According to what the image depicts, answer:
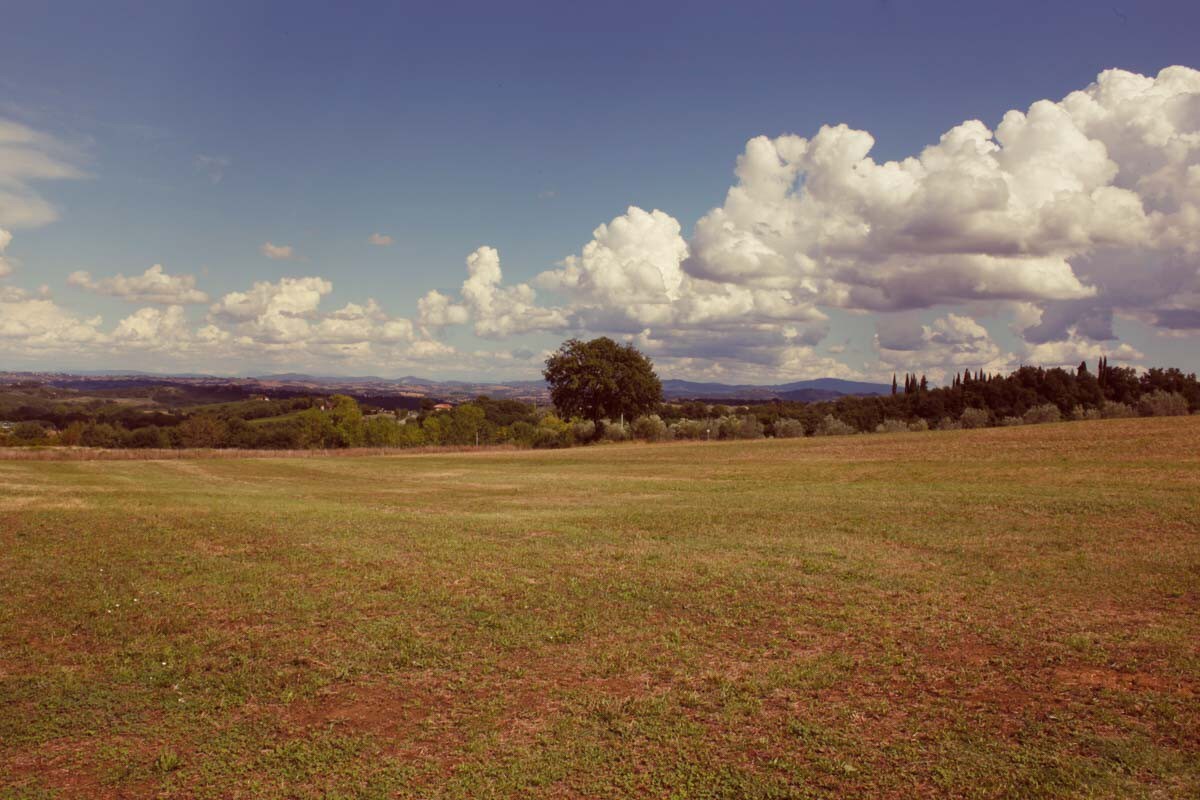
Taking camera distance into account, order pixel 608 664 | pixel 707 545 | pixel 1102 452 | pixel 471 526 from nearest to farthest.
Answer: pixel 608 664
pixel 707 545
pixel 471 526
pixel 1102 452

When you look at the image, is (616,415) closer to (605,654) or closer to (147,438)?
(605,654)

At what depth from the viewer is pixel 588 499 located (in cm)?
2684

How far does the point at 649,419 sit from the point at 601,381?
22.3 feet

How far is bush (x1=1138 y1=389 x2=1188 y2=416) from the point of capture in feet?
176

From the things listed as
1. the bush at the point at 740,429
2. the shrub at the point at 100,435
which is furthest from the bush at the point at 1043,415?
the shrub at the point at 100,435

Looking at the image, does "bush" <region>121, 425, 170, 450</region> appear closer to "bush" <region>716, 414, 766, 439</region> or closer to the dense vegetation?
the dense vegetation

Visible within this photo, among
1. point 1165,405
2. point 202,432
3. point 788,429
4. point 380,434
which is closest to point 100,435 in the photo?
point 202,432

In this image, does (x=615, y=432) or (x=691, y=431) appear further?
(x=691, y=431)

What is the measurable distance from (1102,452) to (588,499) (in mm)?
25323

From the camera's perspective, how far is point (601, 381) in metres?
74.8

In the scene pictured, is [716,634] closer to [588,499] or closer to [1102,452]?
[588,499]

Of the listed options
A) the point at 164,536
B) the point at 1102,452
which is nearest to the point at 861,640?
the point at 164,536

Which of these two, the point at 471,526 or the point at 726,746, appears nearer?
the point at 726,746

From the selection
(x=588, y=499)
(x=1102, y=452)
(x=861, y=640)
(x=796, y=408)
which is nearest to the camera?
Answer: (x=861, y=640)
